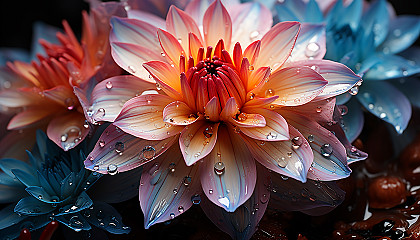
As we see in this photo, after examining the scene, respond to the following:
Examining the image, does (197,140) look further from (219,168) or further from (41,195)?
(41,195)

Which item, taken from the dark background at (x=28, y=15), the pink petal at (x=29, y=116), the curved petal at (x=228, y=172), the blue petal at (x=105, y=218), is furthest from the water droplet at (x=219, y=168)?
the dark background at (x=28, y=15)

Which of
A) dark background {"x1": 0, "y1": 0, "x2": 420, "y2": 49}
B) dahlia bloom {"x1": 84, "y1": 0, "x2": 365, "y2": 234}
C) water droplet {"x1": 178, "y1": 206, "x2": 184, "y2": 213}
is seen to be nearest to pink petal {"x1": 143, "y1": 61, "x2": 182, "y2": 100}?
dahlia bloom {"x1": 84, "y1": 0, "x2": 365, "y2": 234}

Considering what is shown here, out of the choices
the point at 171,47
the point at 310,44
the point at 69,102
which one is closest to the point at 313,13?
the point at 310,44

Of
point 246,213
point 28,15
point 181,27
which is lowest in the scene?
point 28,15

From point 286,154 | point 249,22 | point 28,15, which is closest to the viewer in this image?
point 286,154

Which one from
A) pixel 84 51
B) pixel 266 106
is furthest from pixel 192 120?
pixel 84 51

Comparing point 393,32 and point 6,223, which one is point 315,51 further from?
point 6,223
